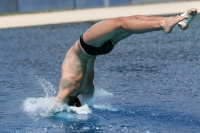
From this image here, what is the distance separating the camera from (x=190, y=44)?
47.1 feet

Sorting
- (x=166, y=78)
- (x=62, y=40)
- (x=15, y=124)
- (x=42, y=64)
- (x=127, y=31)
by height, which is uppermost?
(x=127, y=31)

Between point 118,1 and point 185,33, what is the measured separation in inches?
411

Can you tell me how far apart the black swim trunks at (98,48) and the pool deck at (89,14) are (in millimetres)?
13766

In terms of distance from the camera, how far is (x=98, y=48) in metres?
7.20

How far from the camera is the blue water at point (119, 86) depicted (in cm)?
745

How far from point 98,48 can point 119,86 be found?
9.18 feet

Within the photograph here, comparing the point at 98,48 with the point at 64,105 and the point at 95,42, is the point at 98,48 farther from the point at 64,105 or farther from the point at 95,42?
the point at 64,105

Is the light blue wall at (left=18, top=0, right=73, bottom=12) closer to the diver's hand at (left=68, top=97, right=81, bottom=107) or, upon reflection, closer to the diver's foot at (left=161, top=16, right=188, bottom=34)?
the diver's hand at (left=68, top=97, right=81, bottom=107)

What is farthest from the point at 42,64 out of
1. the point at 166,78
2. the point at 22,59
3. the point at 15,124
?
the point at 15,124

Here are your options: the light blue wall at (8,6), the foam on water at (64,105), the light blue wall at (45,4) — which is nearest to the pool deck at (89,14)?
the light blue wall at (45,4)

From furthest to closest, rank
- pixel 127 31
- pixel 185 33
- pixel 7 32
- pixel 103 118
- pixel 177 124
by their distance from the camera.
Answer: pixel 7 32 → pixel 185 33 → pixel 103 118 → pixel 177 124 → pixel 127 31

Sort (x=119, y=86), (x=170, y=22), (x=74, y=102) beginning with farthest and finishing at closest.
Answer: (x=119, y=86), (x=74, y=102), (x=170, y=22)

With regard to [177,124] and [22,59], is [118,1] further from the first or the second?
[177,124]

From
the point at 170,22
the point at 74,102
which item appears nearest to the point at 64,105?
the point at 74,102
